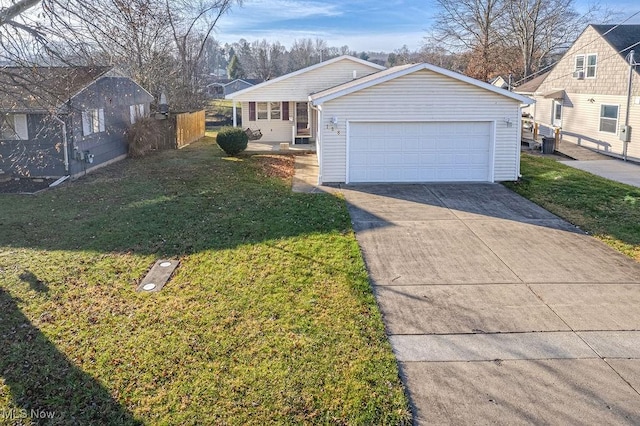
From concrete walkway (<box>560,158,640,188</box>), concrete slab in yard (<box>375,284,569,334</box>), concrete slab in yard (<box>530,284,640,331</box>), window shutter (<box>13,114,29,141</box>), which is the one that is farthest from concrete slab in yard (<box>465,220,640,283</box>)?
window shutter (<box>13,114,29,141</box>)

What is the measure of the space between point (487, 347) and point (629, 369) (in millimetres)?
1468

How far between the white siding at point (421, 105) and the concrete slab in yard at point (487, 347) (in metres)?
9.87

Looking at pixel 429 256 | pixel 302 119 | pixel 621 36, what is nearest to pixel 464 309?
pixel 429 256

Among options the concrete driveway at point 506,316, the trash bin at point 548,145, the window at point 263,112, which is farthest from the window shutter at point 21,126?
the trash bin at point 548,145

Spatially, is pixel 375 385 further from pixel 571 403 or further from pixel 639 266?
pixel 639 266

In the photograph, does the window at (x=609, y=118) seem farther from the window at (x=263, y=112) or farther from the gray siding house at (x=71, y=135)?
the gray siding house at (x=71, y=135)

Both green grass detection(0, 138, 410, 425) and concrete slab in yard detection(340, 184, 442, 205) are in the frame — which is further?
concrete slab in yard detection(340, 184, 442, 205)

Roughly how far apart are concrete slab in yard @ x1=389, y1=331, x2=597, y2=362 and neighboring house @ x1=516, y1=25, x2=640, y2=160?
17.2 meters

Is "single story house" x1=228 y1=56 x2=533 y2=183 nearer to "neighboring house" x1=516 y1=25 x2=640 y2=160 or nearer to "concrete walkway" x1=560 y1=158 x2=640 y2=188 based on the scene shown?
"concrete walkway" x1=560 y1=158 x2=640 y2=188

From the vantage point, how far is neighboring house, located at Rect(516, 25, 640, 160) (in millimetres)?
20594

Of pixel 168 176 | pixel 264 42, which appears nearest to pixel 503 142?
pixel 168 176

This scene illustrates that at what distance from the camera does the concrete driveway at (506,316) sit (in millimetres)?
5008

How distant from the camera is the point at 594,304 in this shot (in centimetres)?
723

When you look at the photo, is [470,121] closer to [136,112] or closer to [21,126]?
[21,126]
